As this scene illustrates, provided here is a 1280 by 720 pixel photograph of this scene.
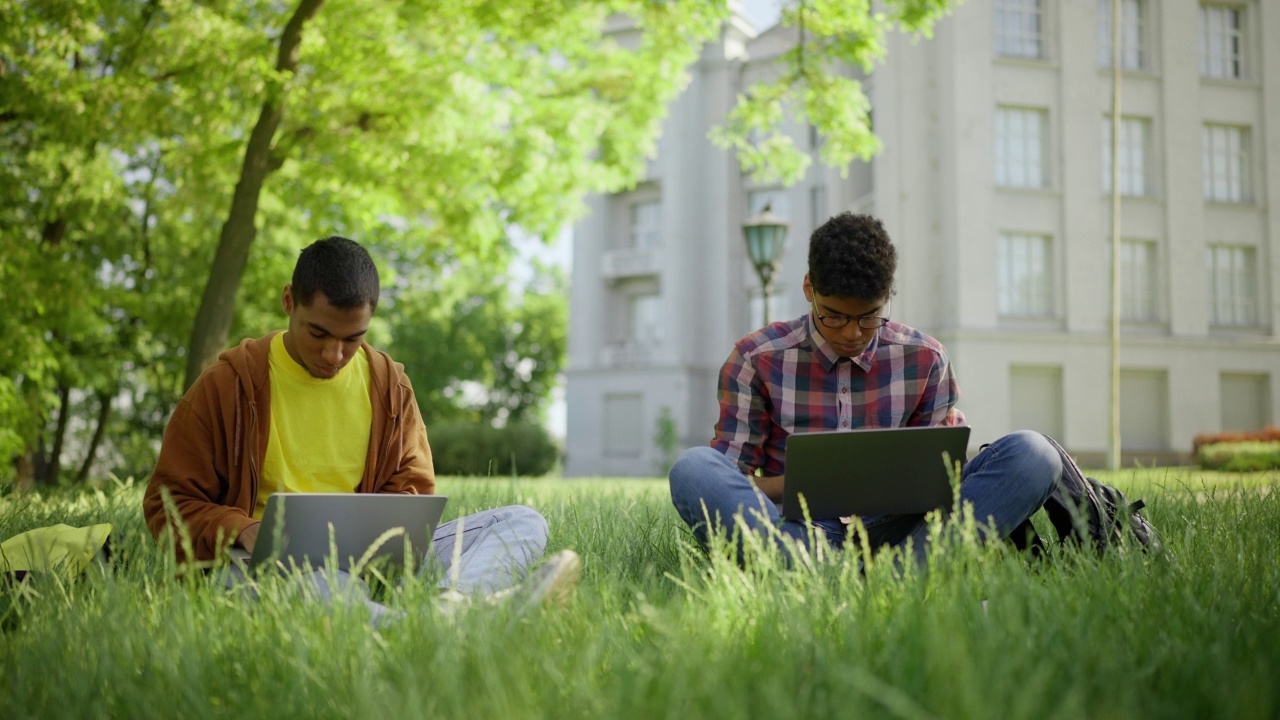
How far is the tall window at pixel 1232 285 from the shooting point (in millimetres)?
25375

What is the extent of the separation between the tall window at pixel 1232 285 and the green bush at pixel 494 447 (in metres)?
15.6

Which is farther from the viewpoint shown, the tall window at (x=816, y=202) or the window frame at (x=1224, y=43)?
the tall window at (x=816, y=202)

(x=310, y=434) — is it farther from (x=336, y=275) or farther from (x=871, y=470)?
(x=871, y=470)

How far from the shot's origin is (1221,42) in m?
25.6

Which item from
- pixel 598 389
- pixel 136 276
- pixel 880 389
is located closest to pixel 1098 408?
pixel 598 389

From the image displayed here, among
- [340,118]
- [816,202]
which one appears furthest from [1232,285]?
[340,118]

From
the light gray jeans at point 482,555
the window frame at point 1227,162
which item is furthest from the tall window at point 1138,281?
the light gray jeans at point 482,555

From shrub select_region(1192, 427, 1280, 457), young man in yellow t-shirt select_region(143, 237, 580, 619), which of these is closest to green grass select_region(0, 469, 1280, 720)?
young man in yellow t-shirt select_region(143, 237, 580, 619)

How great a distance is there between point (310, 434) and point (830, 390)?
1.96 metres

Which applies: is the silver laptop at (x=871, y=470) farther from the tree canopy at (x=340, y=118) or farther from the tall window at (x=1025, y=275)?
the tall window at (x=1025, y=275)

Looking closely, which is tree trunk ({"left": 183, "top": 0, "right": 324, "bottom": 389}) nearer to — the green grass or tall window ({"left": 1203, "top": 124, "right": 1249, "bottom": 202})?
the green grass

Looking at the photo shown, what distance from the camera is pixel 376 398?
406 centimetres

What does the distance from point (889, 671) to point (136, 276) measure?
18980 mm

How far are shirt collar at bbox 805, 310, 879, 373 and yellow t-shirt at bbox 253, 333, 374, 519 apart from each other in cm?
170
